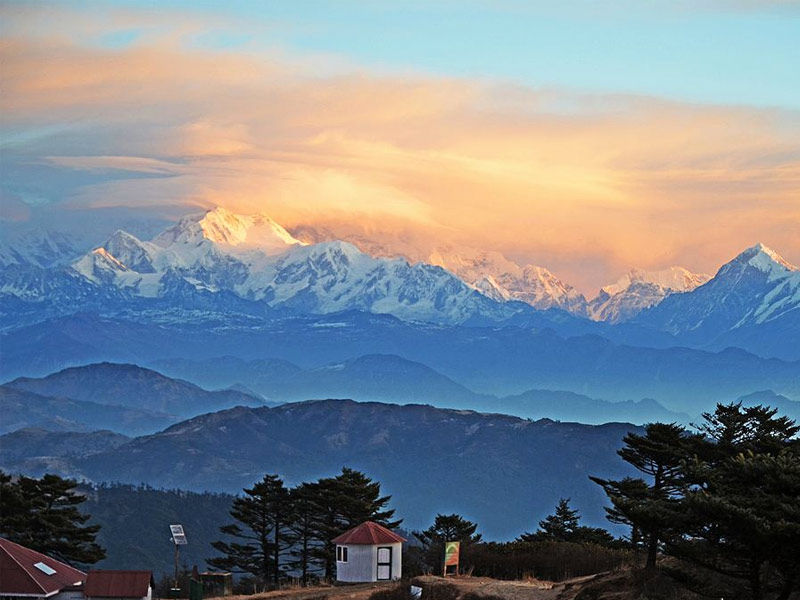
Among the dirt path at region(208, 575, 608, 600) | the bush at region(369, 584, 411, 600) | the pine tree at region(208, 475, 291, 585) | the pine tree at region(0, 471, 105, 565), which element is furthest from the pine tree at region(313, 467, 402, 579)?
the bush at region(369, 584, 411, 600)

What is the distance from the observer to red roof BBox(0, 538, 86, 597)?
55.6 metres

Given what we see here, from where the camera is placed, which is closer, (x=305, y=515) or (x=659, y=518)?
(x=659, y=518)

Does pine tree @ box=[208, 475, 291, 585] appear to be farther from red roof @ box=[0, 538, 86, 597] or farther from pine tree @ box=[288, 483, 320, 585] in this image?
red roof @ box=[0, 538, 86, 597]

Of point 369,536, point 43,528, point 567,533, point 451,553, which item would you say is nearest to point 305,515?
point 43,528

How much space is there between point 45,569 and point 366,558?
15466mm

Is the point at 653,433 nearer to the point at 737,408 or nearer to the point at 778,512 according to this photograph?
the point at 737,408

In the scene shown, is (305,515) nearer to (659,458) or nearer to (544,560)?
(544,560)

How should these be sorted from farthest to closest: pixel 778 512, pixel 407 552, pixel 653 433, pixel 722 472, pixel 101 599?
pixel 407 552
pixel 101 599
pixel 653 433
pixel 722 472
pixel 778 512

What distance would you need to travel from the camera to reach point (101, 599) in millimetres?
56344

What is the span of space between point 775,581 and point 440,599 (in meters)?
14.2

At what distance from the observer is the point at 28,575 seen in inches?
2210

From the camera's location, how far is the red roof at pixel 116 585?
5603 centimetres

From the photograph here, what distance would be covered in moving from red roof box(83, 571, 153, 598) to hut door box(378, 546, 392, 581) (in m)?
12.3

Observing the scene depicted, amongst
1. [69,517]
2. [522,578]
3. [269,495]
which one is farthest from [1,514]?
[522,578]
